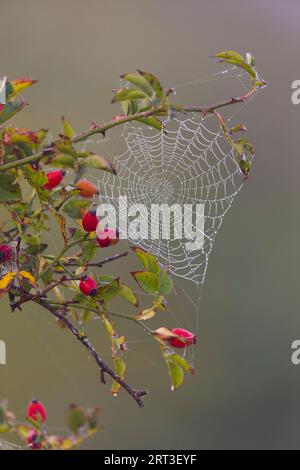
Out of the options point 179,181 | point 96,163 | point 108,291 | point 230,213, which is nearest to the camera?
point 96,163

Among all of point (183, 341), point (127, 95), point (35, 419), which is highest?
point (127, 95)

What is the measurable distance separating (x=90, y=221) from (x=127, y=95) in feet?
0.77

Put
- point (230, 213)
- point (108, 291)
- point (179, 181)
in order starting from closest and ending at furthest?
point (108, 291), point (179, 181), point (230, 213)

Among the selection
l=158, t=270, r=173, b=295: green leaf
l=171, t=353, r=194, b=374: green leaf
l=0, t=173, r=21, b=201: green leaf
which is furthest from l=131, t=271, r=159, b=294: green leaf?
l=0, t=173, r=21, b=201: green leaf

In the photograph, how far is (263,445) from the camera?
480 cm

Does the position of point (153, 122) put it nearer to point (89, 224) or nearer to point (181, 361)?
point (89, 224)

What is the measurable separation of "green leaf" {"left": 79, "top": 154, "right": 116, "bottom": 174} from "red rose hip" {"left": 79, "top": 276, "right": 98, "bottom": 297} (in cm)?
25

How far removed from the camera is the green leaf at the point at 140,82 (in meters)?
1.02

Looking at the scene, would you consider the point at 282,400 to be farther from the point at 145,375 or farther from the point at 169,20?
the point at 169,20

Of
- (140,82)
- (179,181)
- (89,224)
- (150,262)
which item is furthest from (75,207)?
(179,181)

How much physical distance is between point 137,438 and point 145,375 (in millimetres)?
374

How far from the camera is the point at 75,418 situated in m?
1.00

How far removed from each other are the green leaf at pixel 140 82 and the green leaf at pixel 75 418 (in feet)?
1.39

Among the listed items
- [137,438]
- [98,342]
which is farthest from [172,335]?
[137,438]
